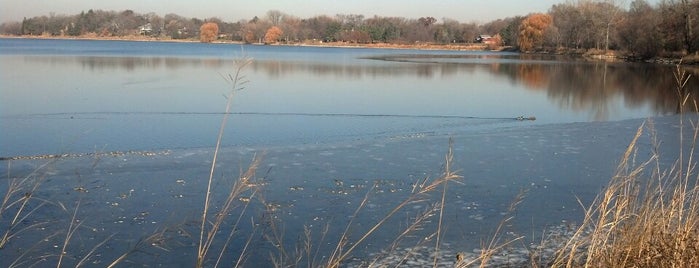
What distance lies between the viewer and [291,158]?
8336 mm

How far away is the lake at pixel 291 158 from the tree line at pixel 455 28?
34076 millimetres

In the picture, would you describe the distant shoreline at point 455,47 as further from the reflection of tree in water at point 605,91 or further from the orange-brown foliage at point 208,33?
the orange-brown foliage at point 208,33

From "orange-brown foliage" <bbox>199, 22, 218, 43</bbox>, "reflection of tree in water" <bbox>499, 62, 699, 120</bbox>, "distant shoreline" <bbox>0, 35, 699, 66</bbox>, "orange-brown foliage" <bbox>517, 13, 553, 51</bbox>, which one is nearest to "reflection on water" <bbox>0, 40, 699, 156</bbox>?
"reflection of tree in water" <bbox>499, 62, 699, 120</bbox>

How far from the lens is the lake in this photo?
197 inches

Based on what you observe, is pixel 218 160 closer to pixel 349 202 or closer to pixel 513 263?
pixel 349 202

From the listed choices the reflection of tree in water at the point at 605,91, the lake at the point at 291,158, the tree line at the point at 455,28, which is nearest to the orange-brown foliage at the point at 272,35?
the tree line at the point at 455,28

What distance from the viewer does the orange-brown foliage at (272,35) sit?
10738 cm

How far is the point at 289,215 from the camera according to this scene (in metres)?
5.57

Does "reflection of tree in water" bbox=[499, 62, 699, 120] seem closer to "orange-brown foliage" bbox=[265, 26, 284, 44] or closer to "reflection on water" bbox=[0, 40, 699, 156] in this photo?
"reflection on water" bbox=[0, 40, 699, 156]

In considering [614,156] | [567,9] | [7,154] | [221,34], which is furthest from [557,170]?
[221,34]

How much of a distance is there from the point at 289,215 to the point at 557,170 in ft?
11.8

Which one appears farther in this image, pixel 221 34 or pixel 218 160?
Answer: pixel 221 34

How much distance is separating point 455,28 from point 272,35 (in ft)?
101

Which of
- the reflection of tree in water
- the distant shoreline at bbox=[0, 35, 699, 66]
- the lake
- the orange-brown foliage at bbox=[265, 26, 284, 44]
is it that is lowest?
the lake
